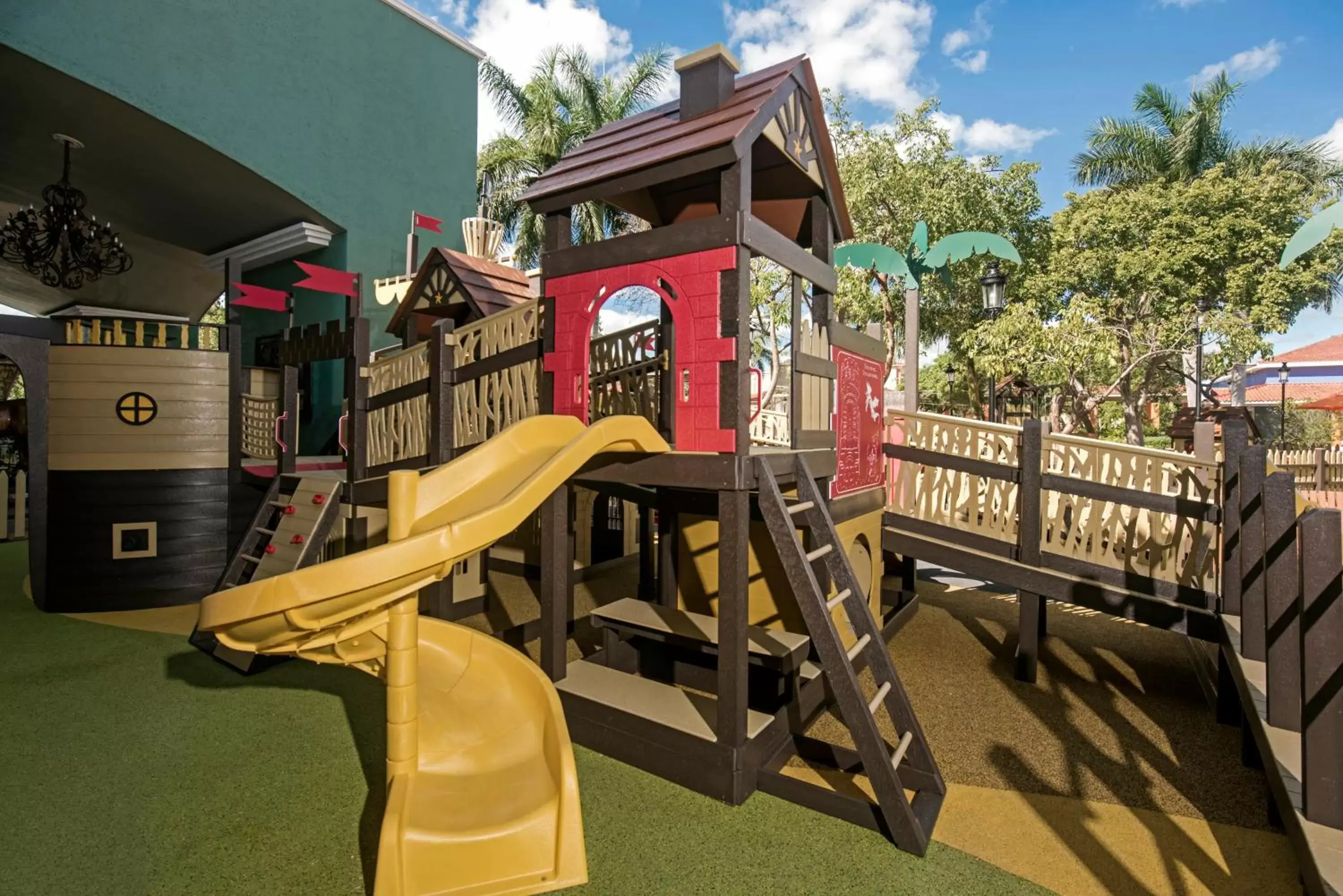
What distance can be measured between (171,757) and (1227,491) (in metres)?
7.40

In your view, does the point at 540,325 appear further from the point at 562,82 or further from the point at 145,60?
the point at 562,82

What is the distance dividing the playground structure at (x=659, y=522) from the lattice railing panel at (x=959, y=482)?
32mm

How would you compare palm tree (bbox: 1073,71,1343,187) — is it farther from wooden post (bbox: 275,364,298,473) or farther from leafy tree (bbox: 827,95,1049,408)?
wooden post (bbox: 275,364,298,473)

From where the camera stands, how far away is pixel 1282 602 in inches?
118

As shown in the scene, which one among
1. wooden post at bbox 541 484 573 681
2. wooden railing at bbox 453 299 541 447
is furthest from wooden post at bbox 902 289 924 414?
wooden post at bbox 541 484 573 681

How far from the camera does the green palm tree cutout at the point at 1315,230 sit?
9.67 meters

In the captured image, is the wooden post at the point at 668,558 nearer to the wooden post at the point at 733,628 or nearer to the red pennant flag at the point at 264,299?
the wooden post at the point at 733,628

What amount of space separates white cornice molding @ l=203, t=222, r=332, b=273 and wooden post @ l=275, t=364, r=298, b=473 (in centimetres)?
661

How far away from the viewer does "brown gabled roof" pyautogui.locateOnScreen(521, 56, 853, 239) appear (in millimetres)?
3961

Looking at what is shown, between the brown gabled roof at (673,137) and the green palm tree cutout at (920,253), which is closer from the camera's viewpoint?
the brown gabled roof at (673,137)

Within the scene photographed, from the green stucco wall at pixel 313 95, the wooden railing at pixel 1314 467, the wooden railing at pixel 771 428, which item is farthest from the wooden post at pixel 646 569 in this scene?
the wooden railing at pixel 1314 467

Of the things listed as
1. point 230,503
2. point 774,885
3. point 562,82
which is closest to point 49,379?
point 230,503

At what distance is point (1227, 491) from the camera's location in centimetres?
471

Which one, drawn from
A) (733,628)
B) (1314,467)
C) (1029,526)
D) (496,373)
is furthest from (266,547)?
(1314,467)
